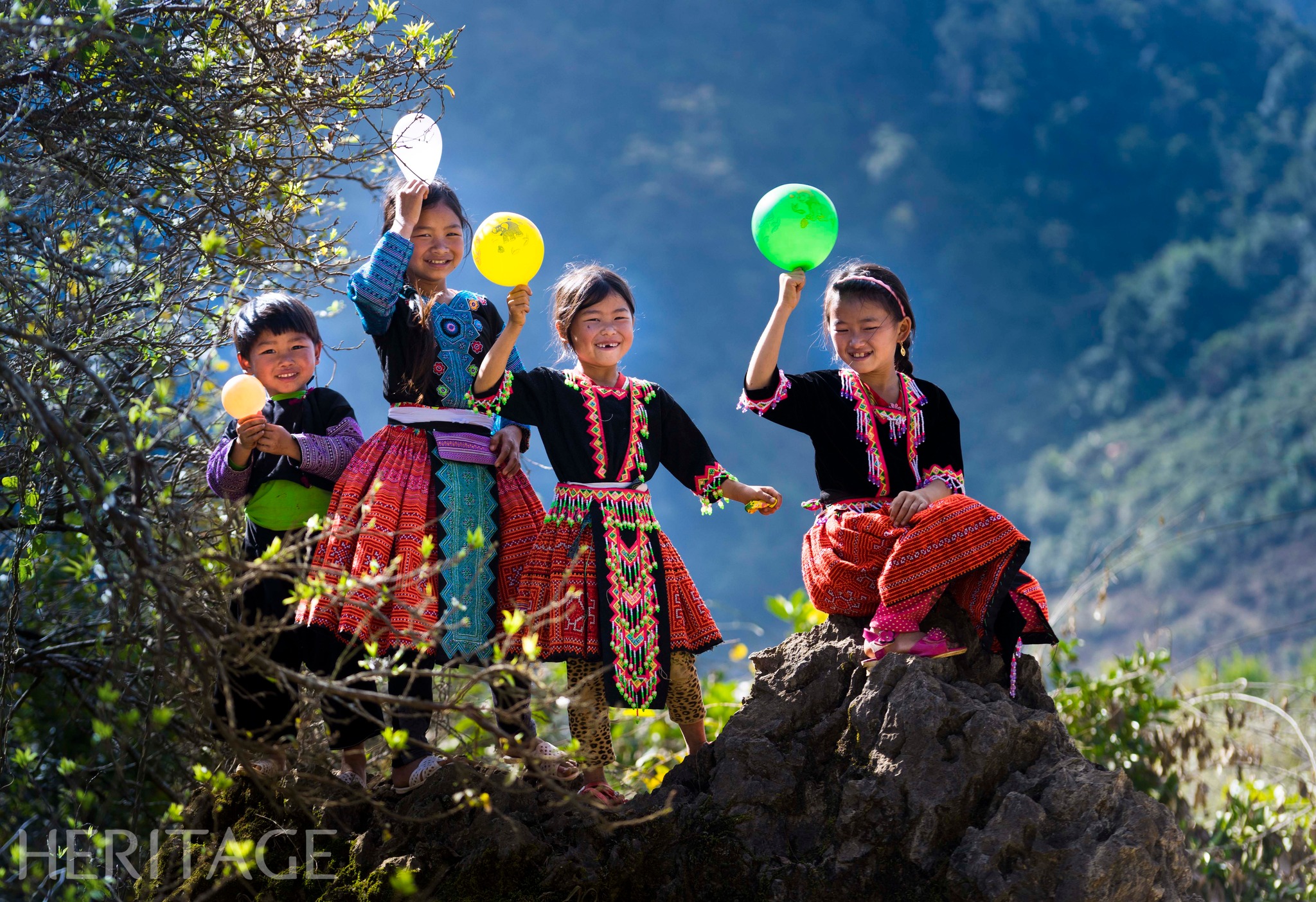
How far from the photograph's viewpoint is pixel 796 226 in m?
3.30

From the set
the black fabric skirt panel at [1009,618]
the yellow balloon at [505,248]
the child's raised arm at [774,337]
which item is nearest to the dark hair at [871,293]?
the child's raised arm at [774,337]

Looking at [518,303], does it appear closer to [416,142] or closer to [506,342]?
[506,342]

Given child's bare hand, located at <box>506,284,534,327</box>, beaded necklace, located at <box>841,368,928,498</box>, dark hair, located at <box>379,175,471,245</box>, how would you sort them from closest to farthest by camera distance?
child's bare hand, located at <box>506,284,534,327</box>, beaded necklace, located at <box>841,368,928,498</box>, dark hair, located at <box>379,175,471,245</box>

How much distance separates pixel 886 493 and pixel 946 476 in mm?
178

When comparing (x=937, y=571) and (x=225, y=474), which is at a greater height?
(x=225, y=474)

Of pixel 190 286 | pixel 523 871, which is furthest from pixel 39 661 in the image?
pixel 523 871

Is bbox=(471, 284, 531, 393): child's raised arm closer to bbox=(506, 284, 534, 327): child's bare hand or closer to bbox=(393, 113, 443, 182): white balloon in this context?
bbox=(506, 284, 534, 327): child's bare hand

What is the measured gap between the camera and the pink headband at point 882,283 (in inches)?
139

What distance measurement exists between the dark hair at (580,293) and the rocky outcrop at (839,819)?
1.19 metres

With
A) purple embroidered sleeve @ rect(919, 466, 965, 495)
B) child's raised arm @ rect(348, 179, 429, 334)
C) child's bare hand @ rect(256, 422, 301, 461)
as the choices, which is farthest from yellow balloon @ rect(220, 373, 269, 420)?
purple embroidered sleeve @ rect(919, 466, 965, 495)

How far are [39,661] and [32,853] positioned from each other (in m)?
0.72

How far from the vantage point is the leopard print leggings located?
3.32 metres

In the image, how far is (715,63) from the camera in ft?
102

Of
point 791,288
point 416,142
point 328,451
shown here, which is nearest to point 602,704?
point 328,451
